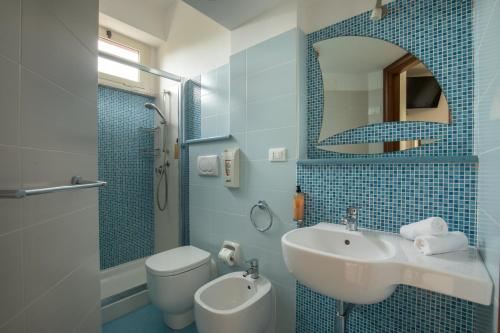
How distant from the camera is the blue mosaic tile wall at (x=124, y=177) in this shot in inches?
94.2

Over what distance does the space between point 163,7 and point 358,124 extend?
2527mm

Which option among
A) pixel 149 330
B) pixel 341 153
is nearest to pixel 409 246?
pixel 341 153

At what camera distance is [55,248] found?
87 cm

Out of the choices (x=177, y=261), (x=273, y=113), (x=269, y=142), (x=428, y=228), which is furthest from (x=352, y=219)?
(x=177, y=261)

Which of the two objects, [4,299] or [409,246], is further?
[409,246]

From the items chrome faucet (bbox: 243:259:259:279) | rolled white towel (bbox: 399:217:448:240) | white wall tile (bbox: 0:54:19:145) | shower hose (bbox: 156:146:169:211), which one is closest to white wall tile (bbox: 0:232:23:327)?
white wall tile (bbox: 0:54:19:145)

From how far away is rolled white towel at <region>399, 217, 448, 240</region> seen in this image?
3.16 feet

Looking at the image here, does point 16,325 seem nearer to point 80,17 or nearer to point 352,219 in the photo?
point 80,17

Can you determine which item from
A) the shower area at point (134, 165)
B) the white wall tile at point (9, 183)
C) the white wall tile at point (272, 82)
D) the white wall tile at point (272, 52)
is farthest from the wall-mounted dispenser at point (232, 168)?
the white wall tile at point (9, 183)

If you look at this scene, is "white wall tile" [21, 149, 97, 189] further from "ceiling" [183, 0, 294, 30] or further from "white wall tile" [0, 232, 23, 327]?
"ceiling" [183, 0, 294, 30]

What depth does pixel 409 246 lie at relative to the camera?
3.33 feet

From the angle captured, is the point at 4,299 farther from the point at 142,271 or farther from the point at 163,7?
the point at 163,7

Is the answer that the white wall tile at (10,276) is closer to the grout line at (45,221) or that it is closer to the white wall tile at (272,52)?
the grout line at (45,221)

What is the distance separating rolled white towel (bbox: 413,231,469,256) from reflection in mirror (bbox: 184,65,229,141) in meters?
1.52
